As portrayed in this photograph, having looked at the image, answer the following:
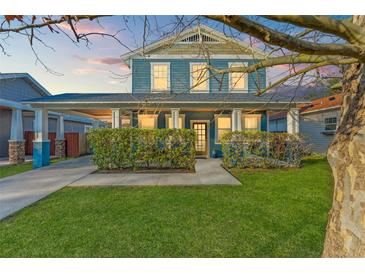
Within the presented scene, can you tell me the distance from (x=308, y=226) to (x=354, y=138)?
2470mm

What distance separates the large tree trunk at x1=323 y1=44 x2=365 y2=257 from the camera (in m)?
1.59

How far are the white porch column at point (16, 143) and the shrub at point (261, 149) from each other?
35.6ft

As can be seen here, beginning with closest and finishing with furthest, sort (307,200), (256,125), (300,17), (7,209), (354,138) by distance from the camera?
(300,17) → (354,138) → (7,209) → (307,200) → (256,125)

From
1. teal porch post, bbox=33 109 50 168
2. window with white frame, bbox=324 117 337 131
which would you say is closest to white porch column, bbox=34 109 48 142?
teal porch post, bbox=33 109 50 168

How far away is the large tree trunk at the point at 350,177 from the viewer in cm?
159

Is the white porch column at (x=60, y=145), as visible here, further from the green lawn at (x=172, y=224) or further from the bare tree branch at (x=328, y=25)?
the bare tree branch at (x=328, y=25)

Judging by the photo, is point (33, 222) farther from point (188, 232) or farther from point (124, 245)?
point (188, 232)

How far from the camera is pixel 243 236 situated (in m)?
3.12

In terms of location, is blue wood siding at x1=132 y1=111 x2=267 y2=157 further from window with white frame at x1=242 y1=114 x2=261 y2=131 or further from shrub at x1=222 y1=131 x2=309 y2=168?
shrub at x1=222 y1=131 x2=309 y2=168

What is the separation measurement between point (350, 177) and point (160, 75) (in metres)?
11.4

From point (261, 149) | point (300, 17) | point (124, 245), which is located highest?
point (300, 17)

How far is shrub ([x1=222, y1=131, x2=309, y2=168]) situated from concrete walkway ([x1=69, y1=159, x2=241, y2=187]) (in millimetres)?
1566

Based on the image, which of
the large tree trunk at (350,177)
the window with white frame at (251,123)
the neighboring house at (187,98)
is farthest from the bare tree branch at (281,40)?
the window with white frame at (251,123)

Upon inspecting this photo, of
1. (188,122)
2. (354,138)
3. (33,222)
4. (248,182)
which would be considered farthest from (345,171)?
(188,122)
